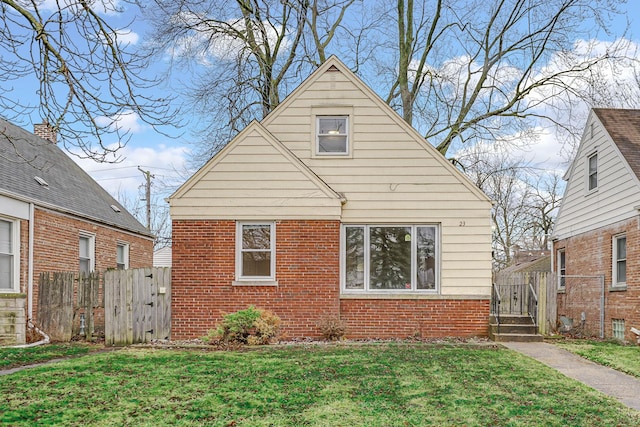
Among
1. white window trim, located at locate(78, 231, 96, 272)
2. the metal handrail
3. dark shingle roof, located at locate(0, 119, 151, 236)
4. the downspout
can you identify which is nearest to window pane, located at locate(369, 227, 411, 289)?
the metal handrail

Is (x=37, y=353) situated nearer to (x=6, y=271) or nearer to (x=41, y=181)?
(x=6, y=271)

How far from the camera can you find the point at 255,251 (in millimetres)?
12336

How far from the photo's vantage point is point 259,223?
12430 mm

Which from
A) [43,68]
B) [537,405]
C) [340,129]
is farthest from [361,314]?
[43,68]

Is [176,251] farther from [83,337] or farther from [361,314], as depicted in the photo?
[361,314]

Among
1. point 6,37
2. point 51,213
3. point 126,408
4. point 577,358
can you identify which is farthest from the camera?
point 51,213

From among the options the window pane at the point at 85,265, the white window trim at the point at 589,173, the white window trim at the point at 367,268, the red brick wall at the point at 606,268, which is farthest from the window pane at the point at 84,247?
the white window trim at the point at 589,173

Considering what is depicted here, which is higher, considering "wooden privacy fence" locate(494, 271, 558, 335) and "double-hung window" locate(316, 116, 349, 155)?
"double-hung window" locate(316, 116, 349, 155)

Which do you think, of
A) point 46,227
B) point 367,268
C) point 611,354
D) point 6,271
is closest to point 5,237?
point 6,271

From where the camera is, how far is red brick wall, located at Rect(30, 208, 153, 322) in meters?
13.9

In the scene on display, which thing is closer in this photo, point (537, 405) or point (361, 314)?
point (537, 405)

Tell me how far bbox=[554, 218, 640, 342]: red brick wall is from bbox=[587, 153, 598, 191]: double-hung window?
1.42 meters

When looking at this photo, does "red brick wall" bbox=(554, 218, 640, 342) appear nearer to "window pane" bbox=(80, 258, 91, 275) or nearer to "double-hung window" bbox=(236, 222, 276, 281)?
"double-hung window" bbox=(236, 222, 276, 281)

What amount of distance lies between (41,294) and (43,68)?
8423mm
